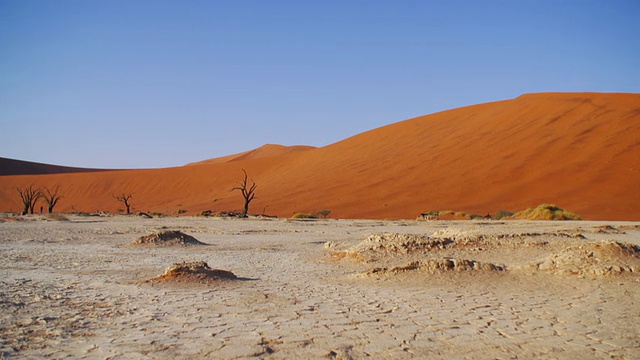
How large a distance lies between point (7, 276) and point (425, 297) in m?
6.22

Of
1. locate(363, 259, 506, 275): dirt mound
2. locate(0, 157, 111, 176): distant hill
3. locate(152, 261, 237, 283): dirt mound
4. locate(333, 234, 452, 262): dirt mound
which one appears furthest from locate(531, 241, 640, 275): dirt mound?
locate(0, 157, 111, 176): distant hill

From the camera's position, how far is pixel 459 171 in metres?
38.8

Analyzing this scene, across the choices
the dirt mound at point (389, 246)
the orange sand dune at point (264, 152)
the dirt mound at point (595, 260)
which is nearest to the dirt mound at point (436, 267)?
the dirt mound at point (595, 260)

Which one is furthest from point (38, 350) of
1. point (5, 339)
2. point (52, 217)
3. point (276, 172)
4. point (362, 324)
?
point (276, 172)

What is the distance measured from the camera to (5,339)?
15.1ft

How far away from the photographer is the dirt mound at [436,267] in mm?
8360

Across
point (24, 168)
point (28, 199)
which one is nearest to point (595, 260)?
point (28, 199)

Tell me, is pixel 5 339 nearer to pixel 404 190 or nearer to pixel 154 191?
pixel 404 190

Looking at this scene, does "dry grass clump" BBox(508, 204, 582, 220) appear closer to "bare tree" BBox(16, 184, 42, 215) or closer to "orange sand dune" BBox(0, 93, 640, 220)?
"orange sand dune" BBox(0, 93, 640, 220)

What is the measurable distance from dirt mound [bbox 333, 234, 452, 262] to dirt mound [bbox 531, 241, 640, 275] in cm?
284

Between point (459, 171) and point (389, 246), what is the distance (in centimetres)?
2925

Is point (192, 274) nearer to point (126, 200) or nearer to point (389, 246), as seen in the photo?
Answer: point (389, 246)

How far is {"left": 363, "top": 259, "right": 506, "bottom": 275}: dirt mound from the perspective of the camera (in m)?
8.36

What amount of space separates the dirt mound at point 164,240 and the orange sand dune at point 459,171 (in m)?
18.9
